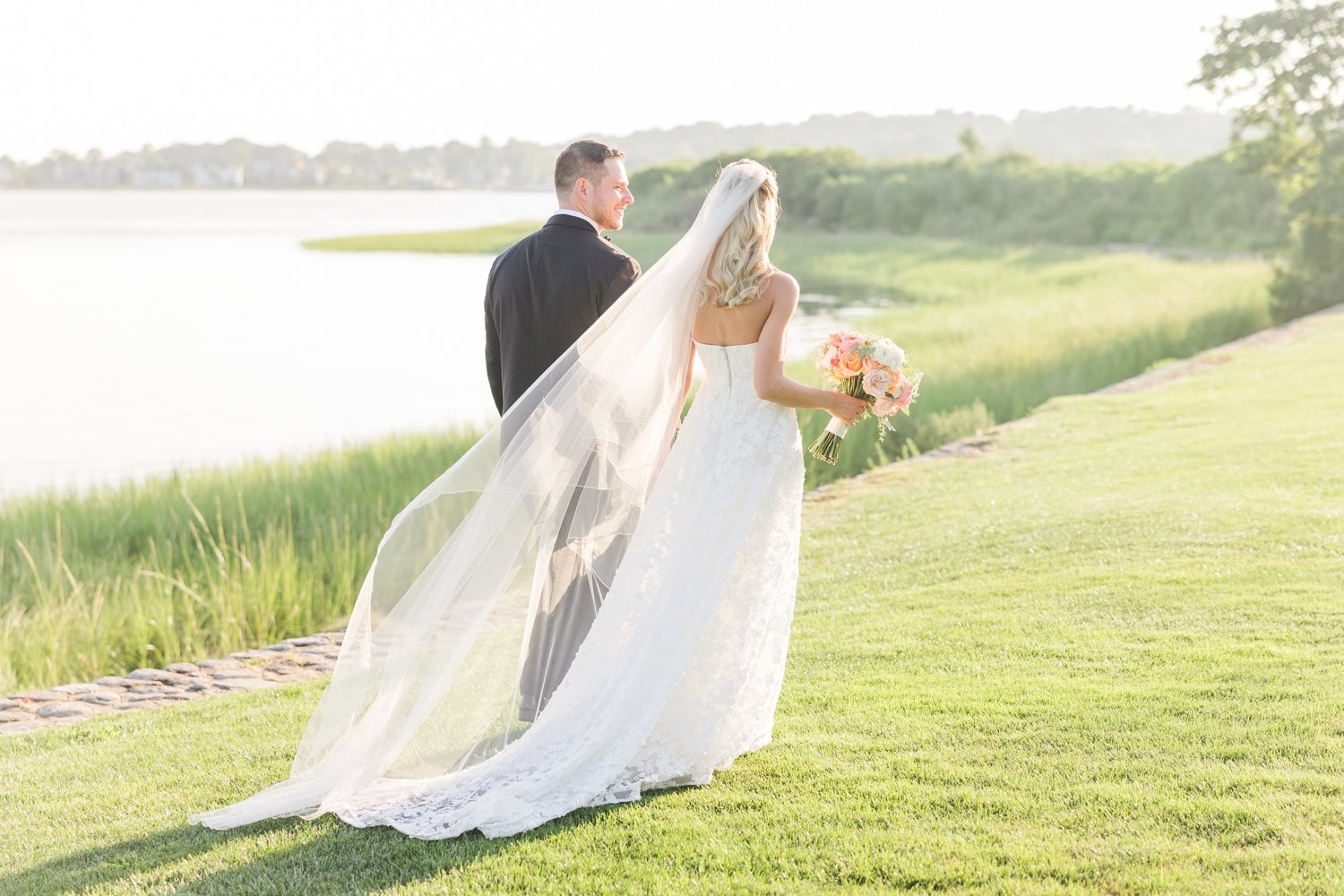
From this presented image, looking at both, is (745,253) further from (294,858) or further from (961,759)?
(294,858)

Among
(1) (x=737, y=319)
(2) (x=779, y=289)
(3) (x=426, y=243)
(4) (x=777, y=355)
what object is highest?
(2) (x=779, y=289)

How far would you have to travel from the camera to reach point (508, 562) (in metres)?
4.77

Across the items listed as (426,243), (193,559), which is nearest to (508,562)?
(193,559)

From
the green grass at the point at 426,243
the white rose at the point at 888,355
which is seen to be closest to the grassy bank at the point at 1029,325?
the white rose at the point at 888,355

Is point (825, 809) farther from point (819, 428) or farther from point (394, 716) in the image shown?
point (819, 428)

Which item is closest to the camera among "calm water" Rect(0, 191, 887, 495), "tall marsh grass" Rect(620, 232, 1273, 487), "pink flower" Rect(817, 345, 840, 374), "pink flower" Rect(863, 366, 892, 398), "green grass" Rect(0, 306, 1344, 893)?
"green grass" Rect(0, 306, 1344, 893)

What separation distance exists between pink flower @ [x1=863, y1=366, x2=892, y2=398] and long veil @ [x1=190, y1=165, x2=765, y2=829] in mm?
691

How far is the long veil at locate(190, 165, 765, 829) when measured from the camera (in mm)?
4586

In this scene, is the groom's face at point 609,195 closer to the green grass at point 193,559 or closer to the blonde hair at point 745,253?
the blonde hair at point 745,253

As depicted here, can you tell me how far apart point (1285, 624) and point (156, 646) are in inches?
277

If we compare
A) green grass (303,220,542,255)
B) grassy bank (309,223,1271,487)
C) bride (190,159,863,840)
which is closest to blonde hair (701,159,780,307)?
bride (190,159,863,840)

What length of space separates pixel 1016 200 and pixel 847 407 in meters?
76.1

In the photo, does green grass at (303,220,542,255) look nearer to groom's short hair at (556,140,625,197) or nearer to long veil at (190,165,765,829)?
groom's short hair at (556,140,625,197)

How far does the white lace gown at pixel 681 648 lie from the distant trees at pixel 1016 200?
52.3 meters
